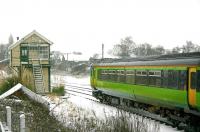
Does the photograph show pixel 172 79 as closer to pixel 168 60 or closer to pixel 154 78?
Result: pixel 168 60

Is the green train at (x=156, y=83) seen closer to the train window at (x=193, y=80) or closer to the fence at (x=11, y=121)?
the train window at (x=193, y=80)

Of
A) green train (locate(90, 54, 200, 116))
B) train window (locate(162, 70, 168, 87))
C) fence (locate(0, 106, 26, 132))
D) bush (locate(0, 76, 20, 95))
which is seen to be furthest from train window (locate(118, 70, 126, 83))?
fence (locate(0, 106, 26, 132))

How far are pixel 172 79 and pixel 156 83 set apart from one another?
5.42 feet

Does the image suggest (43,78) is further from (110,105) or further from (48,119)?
(48,119)

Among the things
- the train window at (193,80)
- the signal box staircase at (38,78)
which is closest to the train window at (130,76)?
the train window at (193,80)

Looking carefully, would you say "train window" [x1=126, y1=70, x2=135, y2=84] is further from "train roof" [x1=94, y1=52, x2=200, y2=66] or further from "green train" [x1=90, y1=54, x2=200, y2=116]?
"train roof" [x1=94, y1=52, x2=200, y2=66]

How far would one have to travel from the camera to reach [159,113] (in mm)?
18500

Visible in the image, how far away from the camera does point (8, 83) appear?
27.5 metres

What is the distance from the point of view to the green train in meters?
14.4

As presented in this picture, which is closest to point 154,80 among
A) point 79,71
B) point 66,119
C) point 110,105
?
point 66,119

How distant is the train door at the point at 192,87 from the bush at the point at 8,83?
50.7 ft

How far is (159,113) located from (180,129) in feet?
9.18

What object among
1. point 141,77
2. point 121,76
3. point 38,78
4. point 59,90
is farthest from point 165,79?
point 38,78

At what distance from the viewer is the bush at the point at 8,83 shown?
2725cm
